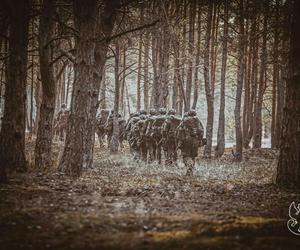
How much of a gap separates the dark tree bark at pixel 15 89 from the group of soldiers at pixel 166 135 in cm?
623

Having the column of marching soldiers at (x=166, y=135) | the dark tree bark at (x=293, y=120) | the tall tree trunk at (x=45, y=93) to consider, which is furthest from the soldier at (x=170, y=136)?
the dark tree bark at (x=293, y=120)

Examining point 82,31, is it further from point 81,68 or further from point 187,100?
point 187,100

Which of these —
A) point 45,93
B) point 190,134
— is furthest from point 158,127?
point 45,93

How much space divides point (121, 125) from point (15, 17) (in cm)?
1690

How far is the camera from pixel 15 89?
10.9 metres

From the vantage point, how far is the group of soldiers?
15734mm

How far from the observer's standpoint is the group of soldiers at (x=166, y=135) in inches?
619

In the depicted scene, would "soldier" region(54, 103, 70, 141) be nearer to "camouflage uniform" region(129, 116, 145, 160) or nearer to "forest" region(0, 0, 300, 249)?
"camouflage uniform" region(129, 116, 145, 160)

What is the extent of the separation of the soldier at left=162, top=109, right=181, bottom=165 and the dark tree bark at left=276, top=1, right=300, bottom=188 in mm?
7702

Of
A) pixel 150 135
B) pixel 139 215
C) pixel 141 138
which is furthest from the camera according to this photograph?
pixel 141 138

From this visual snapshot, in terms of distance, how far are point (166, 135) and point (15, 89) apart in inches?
307

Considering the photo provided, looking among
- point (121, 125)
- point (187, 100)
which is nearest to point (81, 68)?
point (187, 100)

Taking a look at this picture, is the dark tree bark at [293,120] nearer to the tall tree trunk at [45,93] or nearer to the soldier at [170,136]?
the tall tree trunk at [45,93]

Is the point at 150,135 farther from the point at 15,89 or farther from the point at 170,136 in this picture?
the point at 15,89
